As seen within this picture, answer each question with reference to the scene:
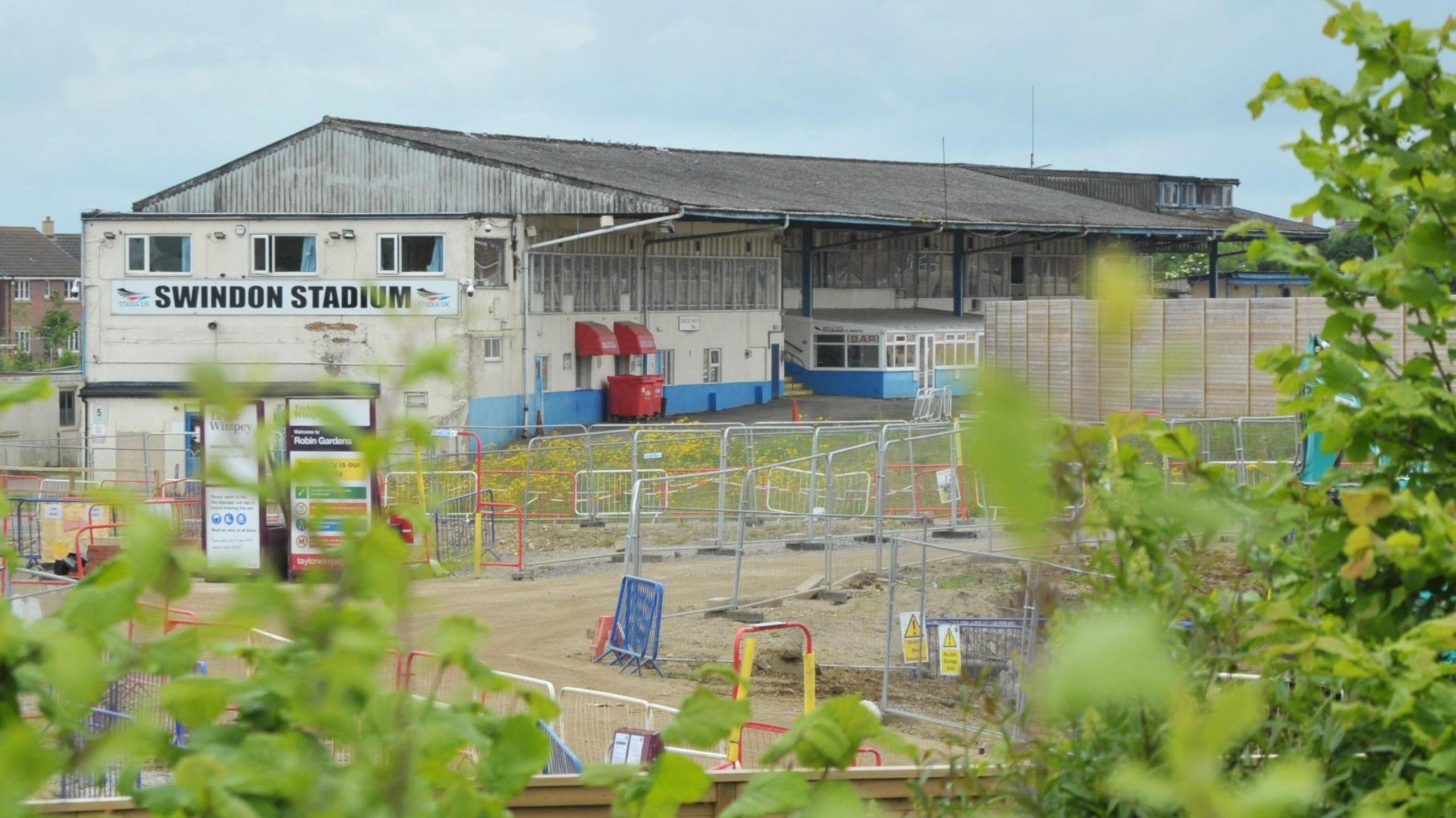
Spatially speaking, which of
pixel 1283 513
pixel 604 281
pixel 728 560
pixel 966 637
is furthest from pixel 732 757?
pixel 604 281

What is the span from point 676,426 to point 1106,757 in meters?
25.5

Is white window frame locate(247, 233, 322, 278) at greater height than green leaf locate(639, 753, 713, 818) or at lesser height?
greater

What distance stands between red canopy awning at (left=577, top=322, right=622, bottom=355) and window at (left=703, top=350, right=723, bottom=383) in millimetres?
6764

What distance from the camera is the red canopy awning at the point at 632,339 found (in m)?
46.2

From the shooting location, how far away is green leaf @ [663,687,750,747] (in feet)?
5.70

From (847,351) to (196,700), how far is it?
55522 millimetres

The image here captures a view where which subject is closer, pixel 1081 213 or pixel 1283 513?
pixel 1283 513

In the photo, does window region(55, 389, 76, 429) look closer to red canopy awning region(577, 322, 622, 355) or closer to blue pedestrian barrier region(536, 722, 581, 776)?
red canopy awning region(577, 322, 622, 355)

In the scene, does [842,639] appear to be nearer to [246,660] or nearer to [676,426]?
[676,426]

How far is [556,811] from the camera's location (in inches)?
A: 229

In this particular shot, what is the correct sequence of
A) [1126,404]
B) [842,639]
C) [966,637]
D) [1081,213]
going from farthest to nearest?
[1081,213], [842,639], [966,637], [1126,404]

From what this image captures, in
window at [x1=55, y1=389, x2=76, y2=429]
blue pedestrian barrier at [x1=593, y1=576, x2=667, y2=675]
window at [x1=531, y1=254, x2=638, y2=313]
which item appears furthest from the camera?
window at [x1=55, y1=389, x2=76, y2=429]

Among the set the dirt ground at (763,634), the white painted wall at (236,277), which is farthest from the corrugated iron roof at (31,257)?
the dirt ground at (763,634)

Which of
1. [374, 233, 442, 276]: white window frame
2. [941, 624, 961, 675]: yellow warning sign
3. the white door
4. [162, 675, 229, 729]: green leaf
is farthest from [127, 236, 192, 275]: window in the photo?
[162, 675, 229, 729]: green leaf
